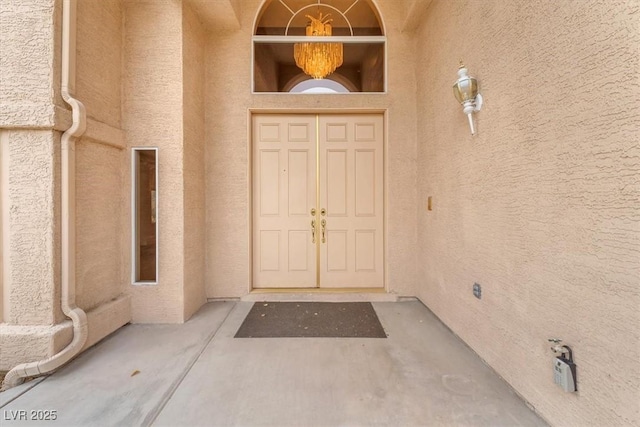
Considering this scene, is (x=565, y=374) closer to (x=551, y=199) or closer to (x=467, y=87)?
(x=551, y=199)

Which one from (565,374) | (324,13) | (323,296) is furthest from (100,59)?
(565,374)

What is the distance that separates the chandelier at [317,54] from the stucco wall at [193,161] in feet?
4.10

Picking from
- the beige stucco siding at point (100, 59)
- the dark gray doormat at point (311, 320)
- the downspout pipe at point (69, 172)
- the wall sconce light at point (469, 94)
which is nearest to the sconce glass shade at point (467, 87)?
the wall sconce light at point (469, 94)

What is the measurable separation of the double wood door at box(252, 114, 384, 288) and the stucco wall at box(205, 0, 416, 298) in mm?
202

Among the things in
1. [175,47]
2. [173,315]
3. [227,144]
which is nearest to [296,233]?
[227,144]

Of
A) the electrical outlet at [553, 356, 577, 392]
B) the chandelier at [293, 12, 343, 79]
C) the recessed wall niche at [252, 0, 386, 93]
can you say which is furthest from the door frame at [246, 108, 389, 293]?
the electrical outlet at [553, 356, 577, 392]

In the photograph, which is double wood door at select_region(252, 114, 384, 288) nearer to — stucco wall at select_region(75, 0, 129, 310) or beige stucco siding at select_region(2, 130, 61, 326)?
stucco wall at select_region(75, 0, 129, 310)

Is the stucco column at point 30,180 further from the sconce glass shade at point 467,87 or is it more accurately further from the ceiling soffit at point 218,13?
the sconce glass shade at point 467,87

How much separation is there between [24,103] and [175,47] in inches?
55.9

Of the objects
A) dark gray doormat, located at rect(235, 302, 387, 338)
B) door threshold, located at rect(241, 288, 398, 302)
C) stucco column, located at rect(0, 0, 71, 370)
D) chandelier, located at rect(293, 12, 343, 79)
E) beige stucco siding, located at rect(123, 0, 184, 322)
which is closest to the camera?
stucco column, located at rect(0, 0, 71, 370)

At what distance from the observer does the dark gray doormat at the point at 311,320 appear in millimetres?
2637

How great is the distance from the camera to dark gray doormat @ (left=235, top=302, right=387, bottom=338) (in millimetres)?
2637

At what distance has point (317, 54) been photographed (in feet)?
11.9

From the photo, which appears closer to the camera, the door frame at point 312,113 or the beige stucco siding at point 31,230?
the beige stucco siding at point 31,230
